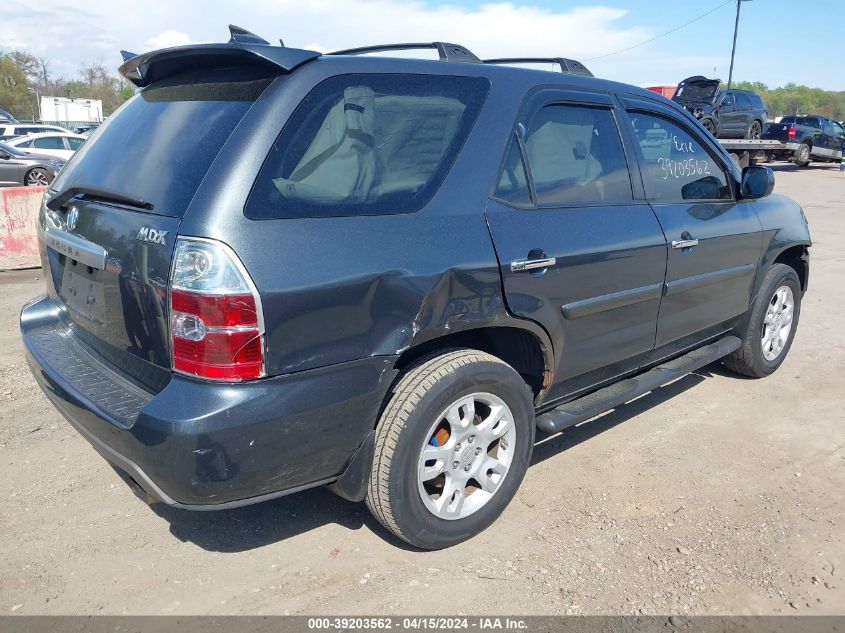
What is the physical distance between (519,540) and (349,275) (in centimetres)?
143

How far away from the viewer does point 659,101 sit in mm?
3936

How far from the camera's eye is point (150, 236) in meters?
2.37

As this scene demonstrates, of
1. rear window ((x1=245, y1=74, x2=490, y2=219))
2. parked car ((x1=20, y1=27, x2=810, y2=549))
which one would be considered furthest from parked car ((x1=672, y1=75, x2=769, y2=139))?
rear window ((x1=245, y1=74, x2=490, y2=219))

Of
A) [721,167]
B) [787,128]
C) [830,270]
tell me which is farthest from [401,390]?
[787,128]

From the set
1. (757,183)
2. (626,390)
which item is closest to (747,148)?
(757,183)

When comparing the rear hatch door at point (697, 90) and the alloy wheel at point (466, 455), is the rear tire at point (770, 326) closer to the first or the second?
the alloy wheel at point (466, 455)

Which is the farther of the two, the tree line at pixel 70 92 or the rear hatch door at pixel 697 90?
the tree line at pixel 70 92

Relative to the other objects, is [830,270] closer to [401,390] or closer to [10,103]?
[401,390]

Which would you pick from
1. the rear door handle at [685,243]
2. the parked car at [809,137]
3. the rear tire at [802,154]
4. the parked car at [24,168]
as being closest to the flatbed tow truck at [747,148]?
the parked car at [809,137]

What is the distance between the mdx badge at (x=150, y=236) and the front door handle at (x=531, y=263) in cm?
133

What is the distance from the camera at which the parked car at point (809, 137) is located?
25.6m

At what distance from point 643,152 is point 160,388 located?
8.73ft

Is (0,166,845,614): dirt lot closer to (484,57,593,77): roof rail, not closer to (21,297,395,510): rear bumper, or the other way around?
(21,297,395,510): rear bumper

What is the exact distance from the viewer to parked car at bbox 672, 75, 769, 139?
19375 millimetres
